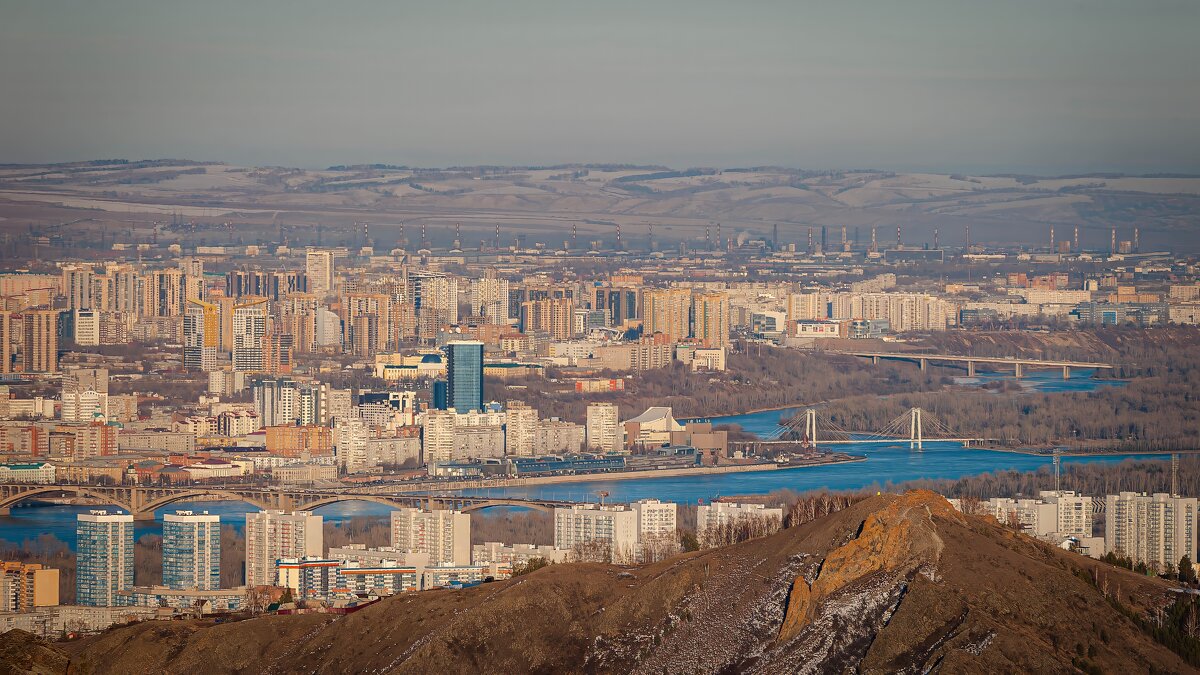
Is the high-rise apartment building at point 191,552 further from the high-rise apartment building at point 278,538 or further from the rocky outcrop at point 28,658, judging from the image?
the rocky outcrop at point 28,658

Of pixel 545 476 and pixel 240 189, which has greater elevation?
pixel 240 189

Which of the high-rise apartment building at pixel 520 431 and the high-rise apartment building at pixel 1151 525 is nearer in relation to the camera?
the high-rise apartment building at pixel 1151 525

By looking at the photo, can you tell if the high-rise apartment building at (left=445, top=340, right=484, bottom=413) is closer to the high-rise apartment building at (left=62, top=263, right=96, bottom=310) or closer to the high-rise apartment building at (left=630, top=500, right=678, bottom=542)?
the high-rise apartment building at (left=62, top=263, right=96, bottom=310)

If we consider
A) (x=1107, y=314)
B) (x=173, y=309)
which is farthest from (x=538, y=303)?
(x=1107, y=314)

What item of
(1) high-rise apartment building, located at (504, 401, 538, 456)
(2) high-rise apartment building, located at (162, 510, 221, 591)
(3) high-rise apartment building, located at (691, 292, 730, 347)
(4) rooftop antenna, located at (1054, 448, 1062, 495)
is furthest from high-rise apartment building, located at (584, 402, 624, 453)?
(2) high-rise apartment building, located at (162, 510, 221, 591)

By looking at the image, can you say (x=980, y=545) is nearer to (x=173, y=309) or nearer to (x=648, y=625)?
(x=648, y=625)

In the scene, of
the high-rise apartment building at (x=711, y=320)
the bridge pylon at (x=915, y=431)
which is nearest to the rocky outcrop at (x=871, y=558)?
the bridge pylon at (x=915, y=431)
